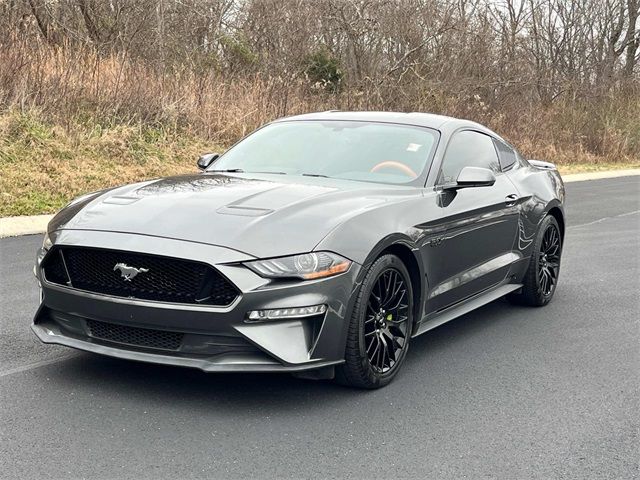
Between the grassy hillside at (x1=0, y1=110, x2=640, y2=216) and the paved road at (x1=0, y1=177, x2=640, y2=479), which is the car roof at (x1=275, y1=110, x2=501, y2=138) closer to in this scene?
the paved road at (x1=0, y1=177, x2=640, y2=479)

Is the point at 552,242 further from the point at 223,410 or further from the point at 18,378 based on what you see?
the point at 18,378

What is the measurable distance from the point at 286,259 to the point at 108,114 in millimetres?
12545

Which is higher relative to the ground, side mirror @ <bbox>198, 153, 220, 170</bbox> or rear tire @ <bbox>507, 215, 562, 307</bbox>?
side mirror @ <bbox>198, 153, 220, 170</bbox>

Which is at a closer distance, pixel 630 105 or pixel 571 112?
pixel 571 112

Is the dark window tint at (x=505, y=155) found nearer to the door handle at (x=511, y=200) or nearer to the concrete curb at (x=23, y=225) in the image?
the door handle at (x=511, y=200)

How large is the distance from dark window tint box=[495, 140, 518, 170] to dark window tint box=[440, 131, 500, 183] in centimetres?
10

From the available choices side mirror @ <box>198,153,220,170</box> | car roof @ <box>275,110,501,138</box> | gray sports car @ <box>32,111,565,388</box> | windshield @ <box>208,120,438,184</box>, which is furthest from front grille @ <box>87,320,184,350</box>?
car roof @ <box>275,110,501,138</box>

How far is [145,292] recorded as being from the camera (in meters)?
4.03

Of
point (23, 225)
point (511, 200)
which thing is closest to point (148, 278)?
point (511, 200)

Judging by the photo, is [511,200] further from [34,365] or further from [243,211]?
[34,365]

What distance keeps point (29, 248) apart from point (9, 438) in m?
5.46

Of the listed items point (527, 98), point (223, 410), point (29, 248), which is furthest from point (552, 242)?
point (527, 98)

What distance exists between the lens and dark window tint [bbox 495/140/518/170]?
261 inches

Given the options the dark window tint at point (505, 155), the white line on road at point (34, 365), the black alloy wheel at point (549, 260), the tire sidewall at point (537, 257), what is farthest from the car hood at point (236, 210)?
the black alloy wheel at point (549, 260)
